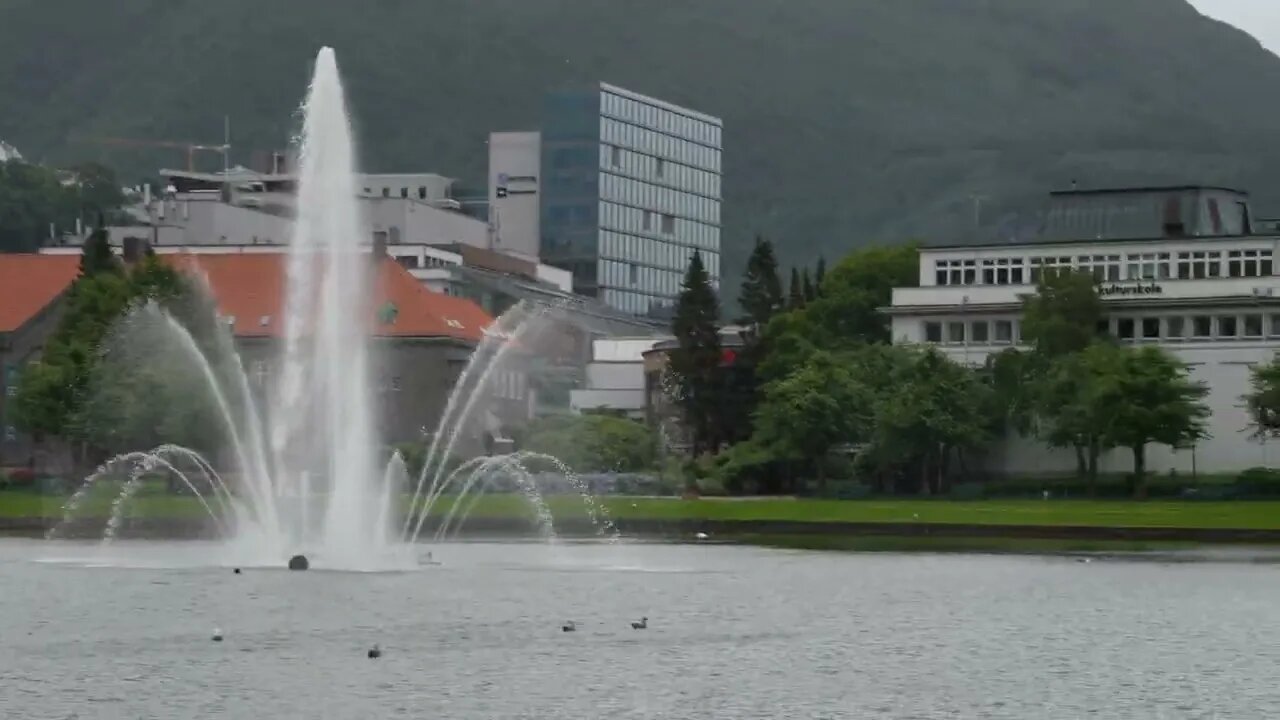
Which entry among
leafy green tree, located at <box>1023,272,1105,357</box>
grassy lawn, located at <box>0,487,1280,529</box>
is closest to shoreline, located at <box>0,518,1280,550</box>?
grassy lawn, located at <box>0,487,1280,529</box>

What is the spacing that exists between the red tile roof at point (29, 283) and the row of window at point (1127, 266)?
55.2 metres

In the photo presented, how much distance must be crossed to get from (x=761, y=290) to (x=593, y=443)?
43.1 metres

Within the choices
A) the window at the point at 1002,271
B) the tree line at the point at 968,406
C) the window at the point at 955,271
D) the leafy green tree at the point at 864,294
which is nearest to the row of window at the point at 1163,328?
the tree line at the point at 968,406

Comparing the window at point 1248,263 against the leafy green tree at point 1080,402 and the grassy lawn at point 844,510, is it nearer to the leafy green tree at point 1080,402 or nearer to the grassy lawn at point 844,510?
the leafy green tree at point 1080,402

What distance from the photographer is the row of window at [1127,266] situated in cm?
14988

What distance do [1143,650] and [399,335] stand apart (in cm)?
10914

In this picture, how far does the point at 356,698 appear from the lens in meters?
45.1

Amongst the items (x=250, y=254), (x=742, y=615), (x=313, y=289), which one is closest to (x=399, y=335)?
(x=250, y=254)

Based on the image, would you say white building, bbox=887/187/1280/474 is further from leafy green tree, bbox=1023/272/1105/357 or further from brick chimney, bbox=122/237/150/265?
brick chimney, bbox=122/237/150/265

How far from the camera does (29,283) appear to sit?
17750 centimetres

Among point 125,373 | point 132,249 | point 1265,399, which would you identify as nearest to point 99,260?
point 125,373

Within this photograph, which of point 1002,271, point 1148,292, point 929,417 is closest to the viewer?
point 929,417

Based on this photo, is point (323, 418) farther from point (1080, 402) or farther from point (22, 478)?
point (1080, 402)

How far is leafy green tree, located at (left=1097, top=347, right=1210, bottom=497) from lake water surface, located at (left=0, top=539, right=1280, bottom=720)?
54.0 metres
